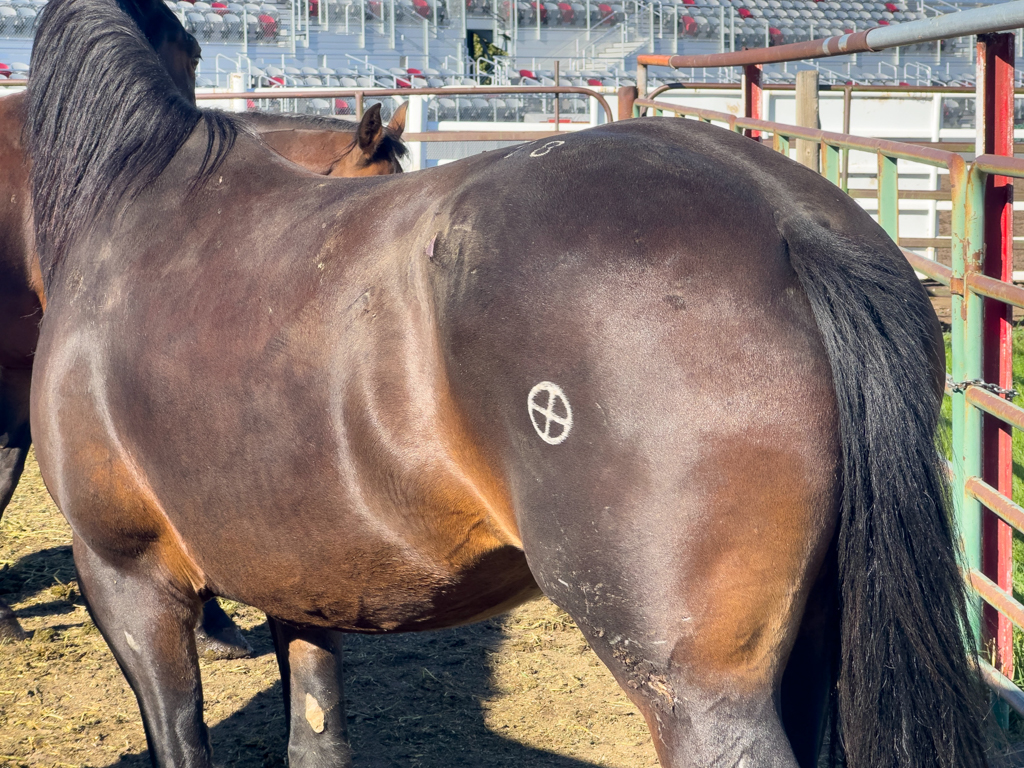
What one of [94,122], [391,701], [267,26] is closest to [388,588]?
[94,122]

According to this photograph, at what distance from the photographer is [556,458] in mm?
1308

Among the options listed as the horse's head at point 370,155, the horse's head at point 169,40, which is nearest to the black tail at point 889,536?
the horse's head at point 169,40

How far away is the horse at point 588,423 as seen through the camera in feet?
4.09

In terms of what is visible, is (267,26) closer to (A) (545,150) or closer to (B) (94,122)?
(B) (94,122)

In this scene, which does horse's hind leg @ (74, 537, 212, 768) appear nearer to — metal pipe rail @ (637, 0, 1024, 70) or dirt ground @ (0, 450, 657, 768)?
dirt ground @ (0, 450, 657, 768)

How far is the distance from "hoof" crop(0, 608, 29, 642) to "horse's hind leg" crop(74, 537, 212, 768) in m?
1.69

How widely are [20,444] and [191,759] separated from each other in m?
2.15

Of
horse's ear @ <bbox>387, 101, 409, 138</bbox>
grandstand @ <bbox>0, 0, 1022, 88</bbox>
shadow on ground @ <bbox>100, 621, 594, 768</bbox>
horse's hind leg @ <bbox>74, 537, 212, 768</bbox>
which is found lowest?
shadow on ground @ <bbox>100, 621, 594, 768</bbox>

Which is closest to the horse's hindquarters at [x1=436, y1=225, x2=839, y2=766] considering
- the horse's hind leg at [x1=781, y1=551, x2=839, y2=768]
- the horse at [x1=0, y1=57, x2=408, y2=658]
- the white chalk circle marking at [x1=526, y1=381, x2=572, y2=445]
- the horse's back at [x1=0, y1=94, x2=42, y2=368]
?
the white chalk circle marking at [x1=526, y1=381, x2=572, y2=445]

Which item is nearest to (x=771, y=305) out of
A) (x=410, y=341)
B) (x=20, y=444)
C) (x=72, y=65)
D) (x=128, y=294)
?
(x=410, y=341)

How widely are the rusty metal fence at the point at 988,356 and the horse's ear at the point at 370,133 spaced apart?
1.89 metres

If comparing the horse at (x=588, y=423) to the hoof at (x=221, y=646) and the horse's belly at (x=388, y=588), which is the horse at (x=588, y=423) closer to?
the horse's belly at (x=388, y=588)

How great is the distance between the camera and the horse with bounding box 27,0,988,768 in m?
1.25

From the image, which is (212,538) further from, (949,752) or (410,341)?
(949,752)
